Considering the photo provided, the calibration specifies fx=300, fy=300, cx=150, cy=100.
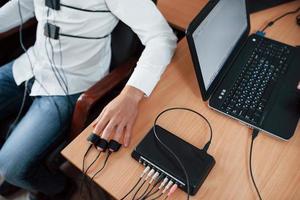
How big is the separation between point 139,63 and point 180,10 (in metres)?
0.44

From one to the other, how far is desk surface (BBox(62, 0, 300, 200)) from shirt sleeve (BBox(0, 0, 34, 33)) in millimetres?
712

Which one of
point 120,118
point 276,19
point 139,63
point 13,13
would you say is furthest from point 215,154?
point 13,13

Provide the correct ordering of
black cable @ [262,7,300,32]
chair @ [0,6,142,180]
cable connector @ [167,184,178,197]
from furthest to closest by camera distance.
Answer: black cable @ [262,7,300,32], chair @ [0,6,142,180], cable connector @ [167,184,178,197]

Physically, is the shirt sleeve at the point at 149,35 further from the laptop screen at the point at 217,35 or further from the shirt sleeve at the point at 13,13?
the shirt sleeve at the point at 13,13

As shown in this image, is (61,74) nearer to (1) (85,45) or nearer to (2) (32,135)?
(1) (85,45)

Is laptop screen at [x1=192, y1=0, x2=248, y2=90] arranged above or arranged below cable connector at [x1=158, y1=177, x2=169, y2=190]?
above

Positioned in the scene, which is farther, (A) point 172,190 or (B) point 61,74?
(B) point 61,74

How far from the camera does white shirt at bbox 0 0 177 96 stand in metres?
0.96

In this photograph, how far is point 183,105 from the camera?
901 millimetres

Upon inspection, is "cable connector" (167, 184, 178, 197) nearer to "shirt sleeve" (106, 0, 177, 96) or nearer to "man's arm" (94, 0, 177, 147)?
"man's arm" (94, 0, 177, 147)

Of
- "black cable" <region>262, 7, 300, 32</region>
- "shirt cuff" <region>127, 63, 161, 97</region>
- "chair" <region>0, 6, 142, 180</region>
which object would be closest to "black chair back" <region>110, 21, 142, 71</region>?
"chair" <region>0, 6, 142, 180</region>

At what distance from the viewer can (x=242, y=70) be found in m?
0.96

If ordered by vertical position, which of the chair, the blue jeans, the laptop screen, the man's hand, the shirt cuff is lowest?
the blue jeans

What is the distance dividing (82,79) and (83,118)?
215 millimetres
